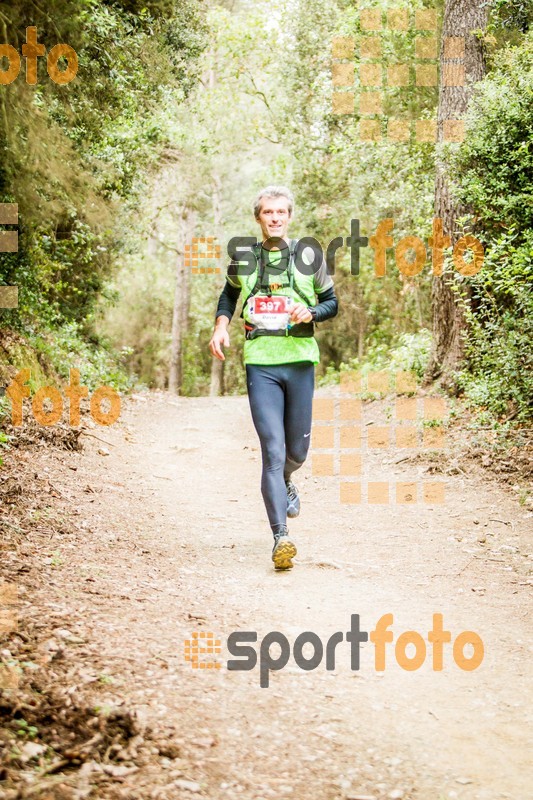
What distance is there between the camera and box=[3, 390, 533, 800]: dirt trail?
2725 mm

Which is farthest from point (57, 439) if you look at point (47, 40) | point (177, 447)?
point (47, 40)

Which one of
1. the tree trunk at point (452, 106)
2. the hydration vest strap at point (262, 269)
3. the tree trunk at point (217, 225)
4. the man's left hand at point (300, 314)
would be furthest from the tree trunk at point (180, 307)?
the man's left hand at point (300, 314)

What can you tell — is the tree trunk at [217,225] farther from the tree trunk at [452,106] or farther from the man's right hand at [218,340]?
the man's right hand at [218,340]

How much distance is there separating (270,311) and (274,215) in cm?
65

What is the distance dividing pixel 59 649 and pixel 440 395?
8732mm

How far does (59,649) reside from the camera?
3299 mm

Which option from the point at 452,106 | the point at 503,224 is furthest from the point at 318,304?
the point at 452,106

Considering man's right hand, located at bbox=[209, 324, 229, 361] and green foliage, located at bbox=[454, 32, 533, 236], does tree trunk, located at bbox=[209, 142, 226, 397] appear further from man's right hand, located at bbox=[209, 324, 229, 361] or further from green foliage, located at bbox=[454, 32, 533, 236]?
man's right hand, located at bbox=[209, 324, 229, 361]

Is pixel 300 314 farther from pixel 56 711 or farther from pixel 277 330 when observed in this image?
pixel 56 711

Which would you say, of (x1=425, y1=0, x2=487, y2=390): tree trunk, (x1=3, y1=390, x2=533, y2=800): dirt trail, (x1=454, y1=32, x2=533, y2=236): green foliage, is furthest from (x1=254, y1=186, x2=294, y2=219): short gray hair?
(x1=425, y1=0, x2=487, y2=390): tree trunk

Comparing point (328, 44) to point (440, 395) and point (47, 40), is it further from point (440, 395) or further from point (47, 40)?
point (47, 40)

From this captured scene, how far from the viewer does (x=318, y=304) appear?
5.18 meters

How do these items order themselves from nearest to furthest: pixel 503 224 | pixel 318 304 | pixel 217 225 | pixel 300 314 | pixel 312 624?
1. pixel 312 624
2. pixel 300 314
3. pixel 318 304
4. pixel 503 224
5. pixel 217 225

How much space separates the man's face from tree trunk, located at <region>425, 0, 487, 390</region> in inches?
254
